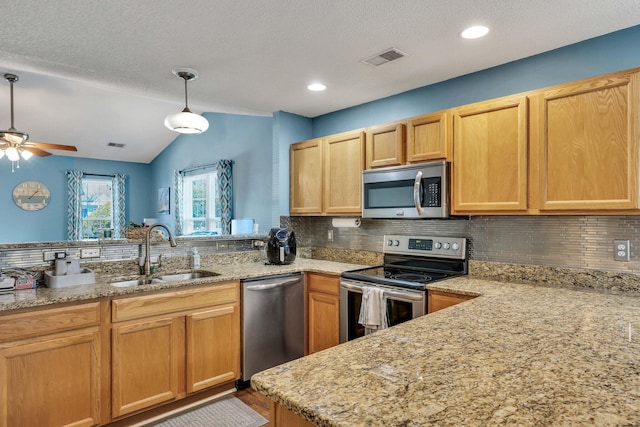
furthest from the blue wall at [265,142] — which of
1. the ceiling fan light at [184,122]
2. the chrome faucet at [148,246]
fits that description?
the chrome faucet at [148,246]

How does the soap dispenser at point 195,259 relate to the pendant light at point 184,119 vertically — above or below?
below

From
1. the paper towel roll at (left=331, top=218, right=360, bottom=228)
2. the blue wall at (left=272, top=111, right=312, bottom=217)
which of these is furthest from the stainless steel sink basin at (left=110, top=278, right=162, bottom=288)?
the paper towel roll at (left=331, top=218, right=360, bottom=228)

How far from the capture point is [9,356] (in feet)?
6.28

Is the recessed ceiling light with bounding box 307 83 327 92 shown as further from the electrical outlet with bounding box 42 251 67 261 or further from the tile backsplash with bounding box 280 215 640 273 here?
the electrical outlet with bounding box 42 251 67 261

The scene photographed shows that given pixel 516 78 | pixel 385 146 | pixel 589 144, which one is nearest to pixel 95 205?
pixel 385 146

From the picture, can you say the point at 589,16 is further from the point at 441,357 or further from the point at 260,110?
the point at 260,110

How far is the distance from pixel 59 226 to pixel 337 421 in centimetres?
734

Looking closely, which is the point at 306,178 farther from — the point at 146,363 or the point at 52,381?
the point at 52,381

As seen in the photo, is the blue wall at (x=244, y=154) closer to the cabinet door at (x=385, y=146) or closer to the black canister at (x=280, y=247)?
the black canister at (x=280, y=247)

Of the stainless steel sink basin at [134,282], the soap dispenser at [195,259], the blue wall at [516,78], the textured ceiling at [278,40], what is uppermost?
the textured ceiling at [278,40]

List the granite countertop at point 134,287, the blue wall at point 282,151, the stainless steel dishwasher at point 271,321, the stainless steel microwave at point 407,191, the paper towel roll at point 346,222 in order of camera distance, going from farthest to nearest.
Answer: the blue wall at point 282,151, the paper towel roll at point 346,222, the stainless steel dishwasher at point 271,321, the stainless steel microwave at point 407,191, the granite countertop at point 134,287

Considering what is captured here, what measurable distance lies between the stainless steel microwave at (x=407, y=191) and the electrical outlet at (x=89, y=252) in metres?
2.03

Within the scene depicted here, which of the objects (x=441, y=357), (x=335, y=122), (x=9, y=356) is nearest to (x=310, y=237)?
(x=335, y=122)

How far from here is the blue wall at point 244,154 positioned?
467cm
